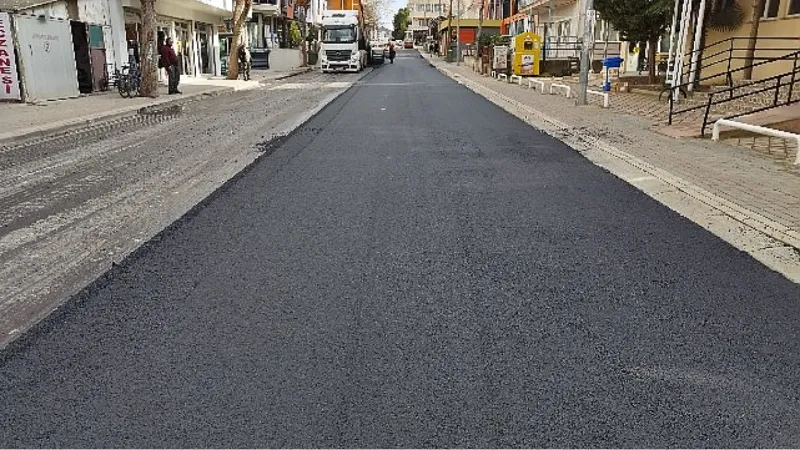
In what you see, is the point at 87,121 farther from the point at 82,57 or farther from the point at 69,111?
the point at 82,57

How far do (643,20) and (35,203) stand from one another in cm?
1974

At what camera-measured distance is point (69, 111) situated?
16578 mm

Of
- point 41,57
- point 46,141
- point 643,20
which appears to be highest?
point 643,20

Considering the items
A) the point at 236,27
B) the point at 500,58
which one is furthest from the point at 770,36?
the point at 236,27

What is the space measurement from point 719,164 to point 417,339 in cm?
729

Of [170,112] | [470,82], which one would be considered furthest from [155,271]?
[470,82]

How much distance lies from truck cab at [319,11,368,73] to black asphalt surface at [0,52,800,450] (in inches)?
1441

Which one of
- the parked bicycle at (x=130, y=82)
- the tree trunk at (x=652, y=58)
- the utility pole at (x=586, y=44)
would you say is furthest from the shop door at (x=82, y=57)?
the tree trunk at (x=652, y=58)

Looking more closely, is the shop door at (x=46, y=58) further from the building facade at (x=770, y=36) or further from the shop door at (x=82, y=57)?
the building facade at (x=770, y=36)

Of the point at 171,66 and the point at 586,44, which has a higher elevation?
the point at 586,44

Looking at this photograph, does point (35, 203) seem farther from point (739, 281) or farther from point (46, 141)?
point (739, 281)

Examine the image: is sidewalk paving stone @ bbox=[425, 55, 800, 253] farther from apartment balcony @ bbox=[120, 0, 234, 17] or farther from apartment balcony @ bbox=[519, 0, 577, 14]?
apartment balcony @ bbox=[519, 0, 577, 14]

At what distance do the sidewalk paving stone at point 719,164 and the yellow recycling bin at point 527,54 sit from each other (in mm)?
17948

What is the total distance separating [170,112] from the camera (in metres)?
17.7
